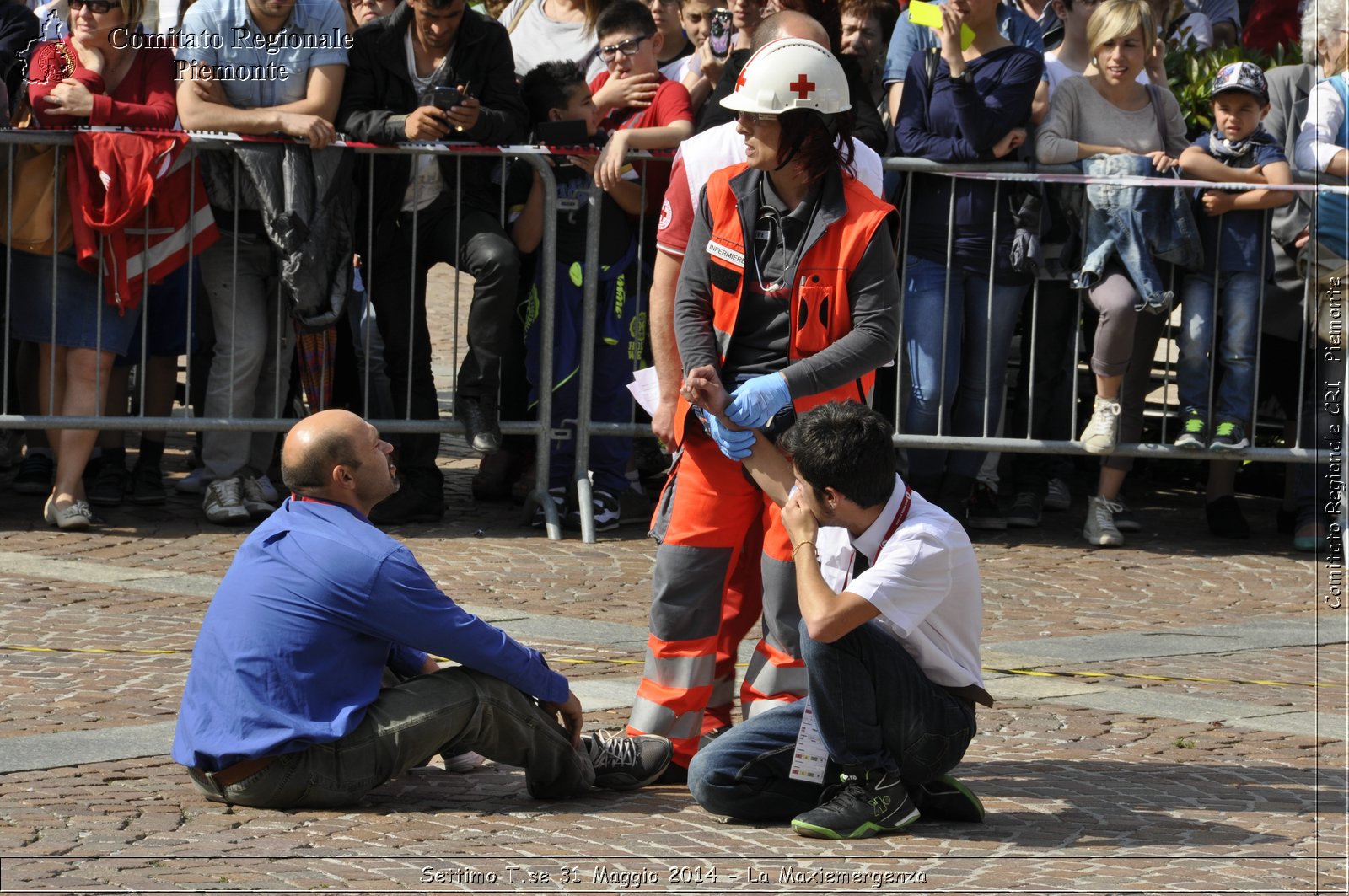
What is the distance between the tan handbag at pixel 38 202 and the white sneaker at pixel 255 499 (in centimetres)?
137

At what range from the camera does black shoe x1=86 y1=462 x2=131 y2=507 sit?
930 cm

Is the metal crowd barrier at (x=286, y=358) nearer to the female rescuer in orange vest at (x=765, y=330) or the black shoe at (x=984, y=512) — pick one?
the black shoe at (x=984, y=512)

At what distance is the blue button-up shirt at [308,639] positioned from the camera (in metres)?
4.88

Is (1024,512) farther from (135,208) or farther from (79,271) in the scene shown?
(79,271)

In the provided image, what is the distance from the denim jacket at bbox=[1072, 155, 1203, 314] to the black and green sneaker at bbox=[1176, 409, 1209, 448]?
554 millimetres

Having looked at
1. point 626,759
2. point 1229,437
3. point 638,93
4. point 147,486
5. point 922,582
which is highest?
point 638,93

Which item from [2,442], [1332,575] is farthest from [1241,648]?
[2,442]

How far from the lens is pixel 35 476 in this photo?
9664mm

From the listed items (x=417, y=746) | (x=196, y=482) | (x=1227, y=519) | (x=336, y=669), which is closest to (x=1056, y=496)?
(x=1227, y=519)

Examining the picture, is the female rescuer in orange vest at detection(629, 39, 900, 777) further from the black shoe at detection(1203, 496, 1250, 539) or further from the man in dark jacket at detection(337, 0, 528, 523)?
the black shoe at detection(1203, 496, 1250, 539)

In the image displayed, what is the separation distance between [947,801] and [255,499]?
196 inches

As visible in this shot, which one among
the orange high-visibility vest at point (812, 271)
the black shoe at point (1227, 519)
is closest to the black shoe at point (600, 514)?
the black shoe at point (1227, 519)

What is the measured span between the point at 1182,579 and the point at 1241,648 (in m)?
1.37
